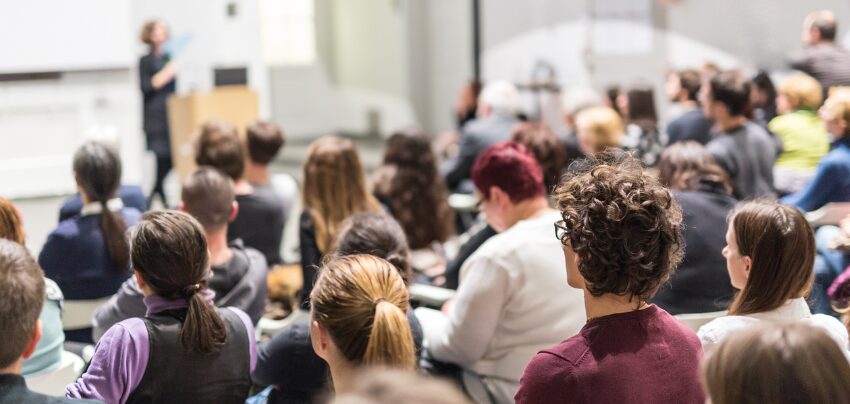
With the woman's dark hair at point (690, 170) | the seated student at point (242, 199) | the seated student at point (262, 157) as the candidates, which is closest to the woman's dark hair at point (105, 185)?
the seated student at point (242, 199)

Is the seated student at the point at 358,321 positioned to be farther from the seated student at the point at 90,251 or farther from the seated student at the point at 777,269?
the seated student at the point at 90,251

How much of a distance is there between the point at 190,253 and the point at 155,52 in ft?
19.2

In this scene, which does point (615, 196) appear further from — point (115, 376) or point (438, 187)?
point (438, 187)

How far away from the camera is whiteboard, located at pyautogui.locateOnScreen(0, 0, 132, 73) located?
27.0 ft

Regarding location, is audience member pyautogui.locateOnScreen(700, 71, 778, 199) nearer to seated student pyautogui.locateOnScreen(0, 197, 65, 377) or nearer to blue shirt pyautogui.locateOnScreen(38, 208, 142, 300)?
blue shirt pyautogui.locateOnScreen(38, 208, 142, 300)

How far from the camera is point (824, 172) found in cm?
450

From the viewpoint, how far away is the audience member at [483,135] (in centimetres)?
624

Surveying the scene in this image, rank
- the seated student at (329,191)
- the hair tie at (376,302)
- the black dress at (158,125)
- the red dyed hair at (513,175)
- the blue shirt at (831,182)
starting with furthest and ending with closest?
1. the black dress at (158,125)
2. the blue shirt at (831,182)
3. the seated student at (329,191)
4. the red dyed hair at (513,175)
5. the hair tie at (376,302)

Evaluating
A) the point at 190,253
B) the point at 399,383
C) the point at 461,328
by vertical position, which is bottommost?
the point at 461,328

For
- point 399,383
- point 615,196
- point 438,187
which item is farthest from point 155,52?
point 399,383

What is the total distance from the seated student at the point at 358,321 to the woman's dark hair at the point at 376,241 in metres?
0.77

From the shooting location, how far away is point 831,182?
4.50 m

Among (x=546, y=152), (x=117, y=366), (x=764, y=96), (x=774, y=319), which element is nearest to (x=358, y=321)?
(x=117, y=366)

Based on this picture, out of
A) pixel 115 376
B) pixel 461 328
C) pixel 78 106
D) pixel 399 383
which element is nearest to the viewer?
pixel 399 383
